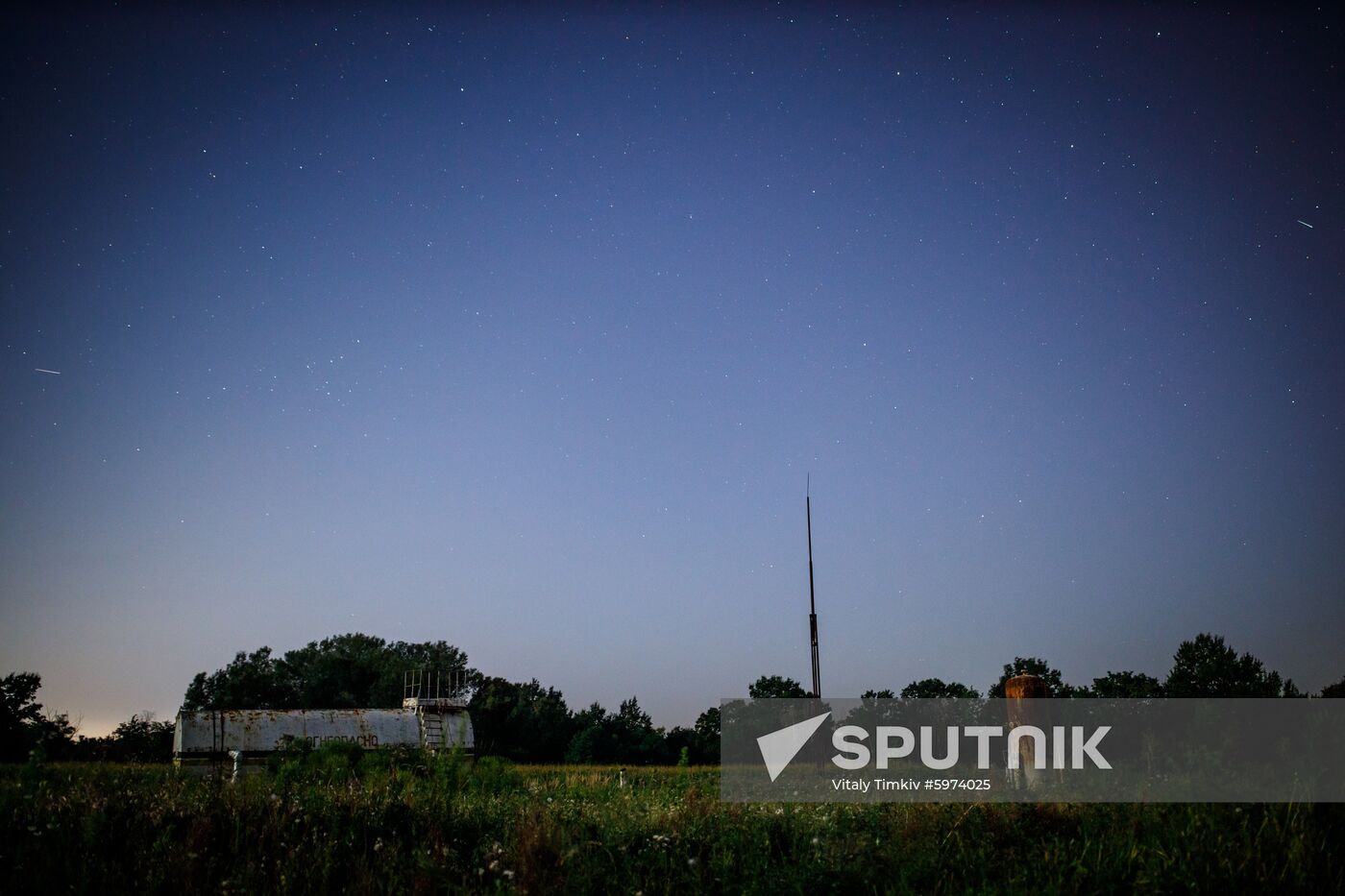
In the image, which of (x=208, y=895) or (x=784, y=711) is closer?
(x=208, y=895)

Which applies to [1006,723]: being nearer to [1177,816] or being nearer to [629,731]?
[1177,816]

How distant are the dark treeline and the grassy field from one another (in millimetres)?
6452

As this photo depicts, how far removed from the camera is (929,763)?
13398 millimetres

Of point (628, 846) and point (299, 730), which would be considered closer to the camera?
point (628, 846)

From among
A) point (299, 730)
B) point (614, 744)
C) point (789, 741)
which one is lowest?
point (614, 744)

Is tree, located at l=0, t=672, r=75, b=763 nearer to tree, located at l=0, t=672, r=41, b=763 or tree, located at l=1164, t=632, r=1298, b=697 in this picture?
tree, located at l=0, t=672, r=41, b=763

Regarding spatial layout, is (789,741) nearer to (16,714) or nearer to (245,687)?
(16,714)

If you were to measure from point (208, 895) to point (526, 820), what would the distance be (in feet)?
10.8

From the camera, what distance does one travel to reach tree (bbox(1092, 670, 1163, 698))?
33.5 m

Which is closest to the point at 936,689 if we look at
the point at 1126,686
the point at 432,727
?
the point at 1126,686

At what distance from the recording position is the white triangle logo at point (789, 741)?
63.6 feet

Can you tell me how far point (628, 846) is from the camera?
8406 millimetres

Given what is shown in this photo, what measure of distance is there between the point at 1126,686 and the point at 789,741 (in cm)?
2234

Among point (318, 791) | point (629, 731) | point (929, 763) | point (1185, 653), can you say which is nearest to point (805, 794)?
point (929, 763)
